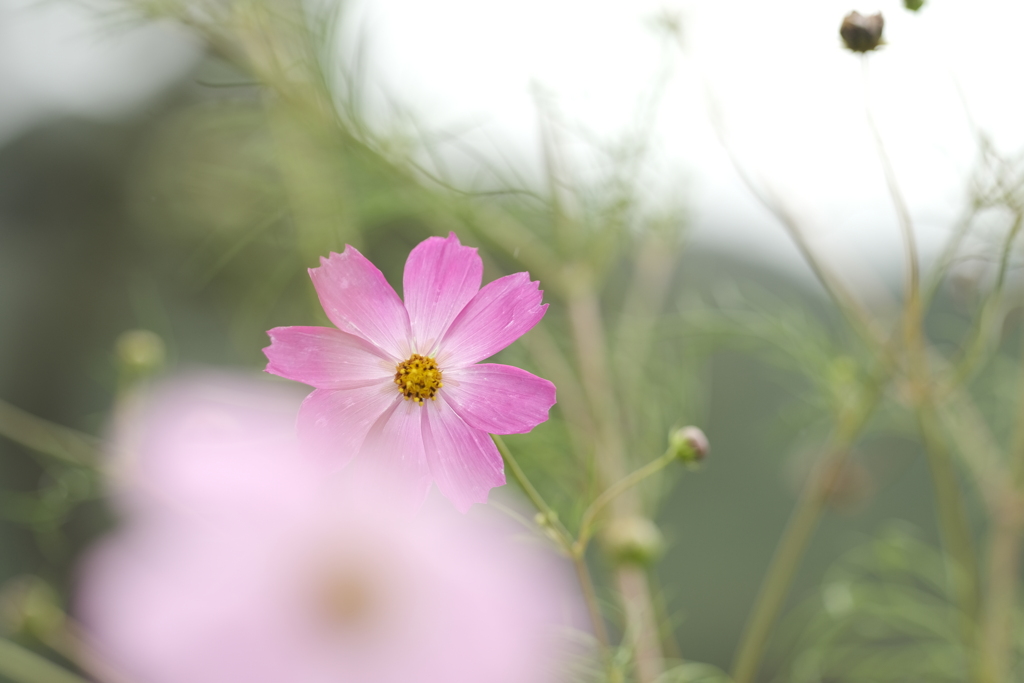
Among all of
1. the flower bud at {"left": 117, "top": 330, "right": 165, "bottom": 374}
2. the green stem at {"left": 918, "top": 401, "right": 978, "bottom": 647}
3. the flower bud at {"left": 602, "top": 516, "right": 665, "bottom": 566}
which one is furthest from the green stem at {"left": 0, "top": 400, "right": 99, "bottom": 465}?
the green stem at {"left": 918, "top": 401, "right": 978, "bottom": 647}

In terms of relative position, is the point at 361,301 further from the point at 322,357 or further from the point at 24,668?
the point at 24,668

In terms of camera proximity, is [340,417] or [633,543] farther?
[633,543]

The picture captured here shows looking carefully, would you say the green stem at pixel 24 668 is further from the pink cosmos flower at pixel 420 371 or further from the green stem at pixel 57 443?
the pink cosmos flower at pixel 420 371

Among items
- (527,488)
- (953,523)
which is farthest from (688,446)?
(953,523)

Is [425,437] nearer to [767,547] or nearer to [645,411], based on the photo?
[645,411]

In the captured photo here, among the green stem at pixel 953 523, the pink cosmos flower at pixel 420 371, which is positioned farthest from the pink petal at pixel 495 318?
the green stem at pixel 953 523
